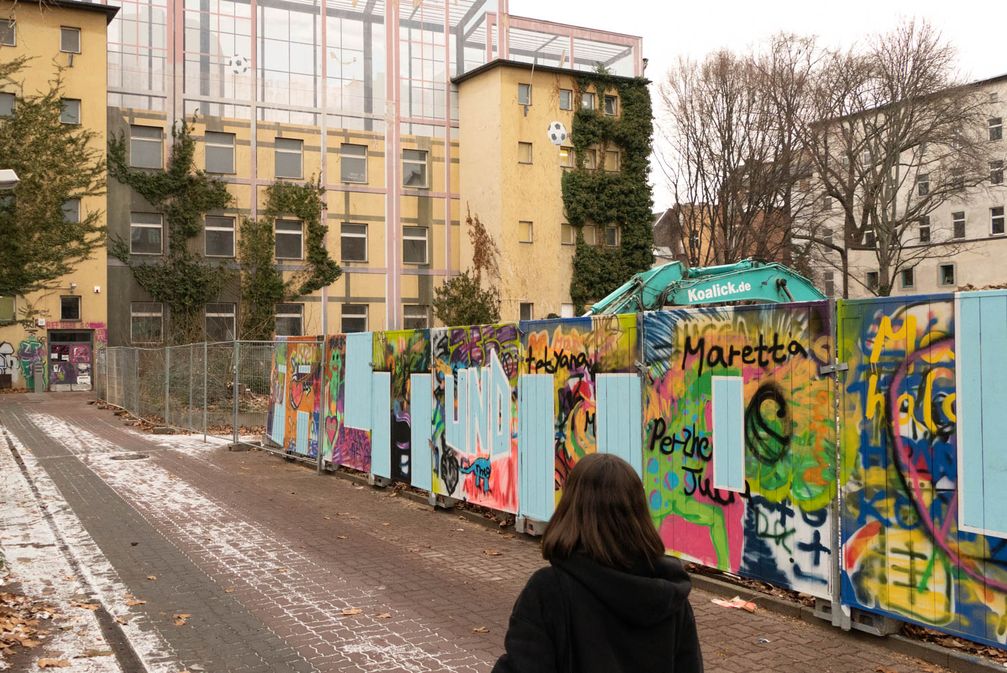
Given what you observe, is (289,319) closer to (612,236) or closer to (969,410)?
(612,236)

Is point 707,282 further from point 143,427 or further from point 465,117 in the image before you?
point 465,117

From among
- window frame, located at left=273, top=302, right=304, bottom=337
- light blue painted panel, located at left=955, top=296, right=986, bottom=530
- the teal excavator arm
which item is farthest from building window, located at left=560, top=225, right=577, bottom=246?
light blue painted panel, located at left=955, top=296, right=986, bottom=530

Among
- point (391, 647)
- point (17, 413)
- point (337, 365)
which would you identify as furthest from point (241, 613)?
point (17, 413)

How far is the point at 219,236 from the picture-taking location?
1646 inches

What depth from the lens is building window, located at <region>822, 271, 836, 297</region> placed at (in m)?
47.7

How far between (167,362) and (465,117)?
26588mm

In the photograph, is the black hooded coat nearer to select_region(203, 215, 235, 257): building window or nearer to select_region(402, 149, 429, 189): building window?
select_region(203, 215, 235, 257): building window

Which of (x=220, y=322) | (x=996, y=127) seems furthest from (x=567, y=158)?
(x=996, y=127)

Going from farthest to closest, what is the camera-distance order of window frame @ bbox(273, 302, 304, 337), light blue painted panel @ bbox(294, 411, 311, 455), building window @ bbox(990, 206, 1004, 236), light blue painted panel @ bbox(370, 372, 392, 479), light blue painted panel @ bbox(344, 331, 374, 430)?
1. building window @ bbox(990, 206, 1004, 236)
2. window frame @ bbox(273, 302, 304, 337)
3. light blue painted panel @ bbox(294, 411, 311, 455)
4. light blue painted panel @ bbox(344, 331, 374, 430)
5. light blue painted panel @ bbox(370, 372, 392, 479)

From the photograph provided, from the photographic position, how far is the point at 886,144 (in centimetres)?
3525

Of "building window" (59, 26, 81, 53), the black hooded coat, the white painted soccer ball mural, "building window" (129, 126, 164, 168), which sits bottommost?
the black hooded coat

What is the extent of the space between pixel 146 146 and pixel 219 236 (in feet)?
16.3

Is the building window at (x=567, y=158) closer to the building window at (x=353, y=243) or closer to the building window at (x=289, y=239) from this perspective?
the building window at (x=353, y=243)

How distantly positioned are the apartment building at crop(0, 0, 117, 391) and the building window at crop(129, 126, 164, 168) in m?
1.56
